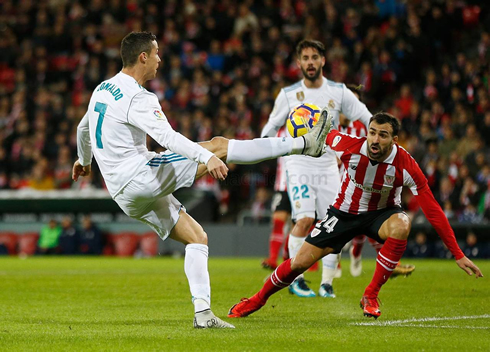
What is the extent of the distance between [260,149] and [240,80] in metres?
14.1

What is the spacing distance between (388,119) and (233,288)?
144 inches

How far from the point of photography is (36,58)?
74.5 ft

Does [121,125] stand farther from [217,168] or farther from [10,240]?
[10,240]

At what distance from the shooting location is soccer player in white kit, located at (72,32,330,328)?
5.57m

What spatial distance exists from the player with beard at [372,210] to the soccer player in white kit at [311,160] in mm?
1792

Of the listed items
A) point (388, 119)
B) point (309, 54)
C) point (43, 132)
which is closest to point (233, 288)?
point (309, 54)

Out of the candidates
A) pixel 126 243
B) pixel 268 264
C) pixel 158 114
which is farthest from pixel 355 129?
pixel 126 243

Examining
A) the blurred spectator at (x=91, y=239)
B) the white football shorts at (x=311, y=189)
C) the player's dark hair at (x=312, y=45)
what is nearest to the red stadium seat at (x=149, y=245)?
the blurred spectator at (x=91, y=239)

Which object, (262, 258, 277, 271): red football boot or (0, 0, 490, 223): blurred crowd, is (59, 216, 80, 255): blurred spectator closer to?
(0, 0, 490, 223): blurred crowd

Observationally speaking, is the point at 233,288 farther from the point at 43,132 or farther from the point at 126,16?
the point at 126,16

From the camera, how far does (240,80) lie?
1952 cm

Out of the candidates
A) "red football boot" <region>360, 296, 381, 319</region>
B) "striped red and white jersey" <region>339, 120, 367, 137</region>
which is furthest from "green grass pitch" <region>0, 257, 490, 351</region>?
"striped red and white jersey" <region>339, 120, 367, 137</region>

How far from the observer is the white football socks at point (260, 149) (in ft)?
18.1

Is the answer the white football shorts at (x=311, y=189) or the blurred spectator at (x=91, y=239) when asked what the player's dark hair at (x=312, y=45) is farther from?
the blurred spectator at (x=91, y=239)
